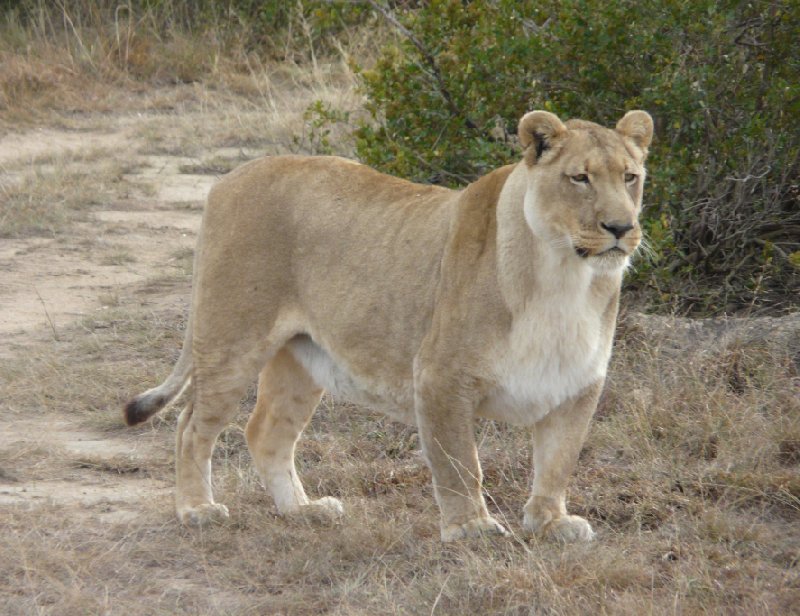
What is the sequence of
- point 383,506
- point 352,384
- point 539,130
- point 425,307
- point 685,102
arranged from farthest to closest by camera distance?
1. point 685,102
2. point 383,506
3. point 352,384
4. point 425,307
5. point 539,130

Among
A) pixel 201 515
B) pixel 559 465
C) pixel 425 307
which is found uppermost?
pixel 425 307

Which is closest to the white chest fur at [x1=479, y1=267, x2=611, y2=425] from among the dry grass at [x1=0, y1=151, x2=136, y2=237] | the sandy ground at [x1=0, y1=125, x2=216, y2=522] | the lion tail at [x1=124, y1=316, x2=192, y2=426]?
the lion tail at [x1=124, y1=316, x2=192, y2=426]

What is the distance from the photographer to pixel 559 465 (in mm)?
3576

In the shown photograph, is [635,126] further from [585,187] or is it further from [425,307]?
[425,307]

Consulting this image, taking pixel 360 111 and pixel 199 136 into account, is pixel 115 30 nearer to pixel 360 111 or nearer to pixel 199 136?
pixel 199 136

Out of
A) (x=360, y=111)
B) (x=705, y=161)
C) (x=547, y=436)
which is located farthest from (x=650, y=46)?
(x=360, y=111)

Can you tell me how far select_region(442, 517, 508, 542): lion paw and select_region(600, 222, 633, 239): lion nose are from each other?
0.84 meters

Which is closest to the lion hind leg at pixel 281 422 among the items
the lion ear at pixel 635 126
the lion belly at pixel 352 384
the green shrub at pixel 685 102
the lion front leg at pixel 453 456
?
the lion belly at pixel 352 384

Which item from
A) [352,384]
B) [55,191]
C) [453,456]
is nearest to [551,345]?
[453,456]

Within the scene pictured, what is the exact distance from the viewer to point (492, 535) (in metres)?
3.53

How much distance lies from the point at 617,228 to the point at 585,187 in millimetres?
147

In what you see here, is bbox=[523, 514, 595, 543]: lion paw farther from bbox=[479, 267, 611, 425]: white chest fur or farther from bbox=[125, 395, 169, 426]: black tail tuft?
bbox=[125, 395, 169, 426]: black tail tuft

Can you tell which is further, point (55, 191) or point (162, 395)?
point (55, 191)

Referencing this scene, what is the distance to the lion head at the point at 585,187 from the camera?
325cm
